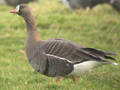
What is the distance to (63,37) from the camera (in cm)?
870

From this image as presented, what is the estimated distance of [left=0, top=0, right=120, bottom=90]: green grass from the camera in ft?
15.0

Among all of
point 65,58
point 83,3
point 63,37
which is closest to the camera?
point 65,58

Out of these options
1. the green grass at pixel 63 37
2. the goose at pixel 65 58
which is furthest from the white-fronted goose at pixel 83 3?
the goose at pixel 65 58

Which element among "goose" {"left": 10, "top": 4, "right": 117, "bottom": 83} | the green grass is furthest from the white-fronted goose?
"goose" {"left": 10, "top": 4, "right": 117, "bottom": 83}

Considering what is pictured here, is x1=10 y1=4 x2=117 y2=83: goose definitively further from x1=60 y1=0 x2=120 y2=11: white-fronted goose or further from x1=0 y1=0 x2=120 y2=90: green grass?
x1=60 y1=0 x2=120 y2=11: white-fronted goose

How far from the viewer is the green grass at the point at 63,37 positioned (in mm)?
4564

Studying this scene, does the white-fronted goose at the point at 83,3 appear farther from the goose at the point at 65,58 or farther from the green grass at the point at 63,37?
the goose at the point at 65,58

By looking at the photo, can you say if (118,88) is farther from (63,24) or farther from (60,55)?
(63,24)

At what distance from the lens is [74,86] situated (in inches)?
168

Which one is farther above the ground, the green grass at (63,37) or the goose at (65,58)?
the goose at (65,58)

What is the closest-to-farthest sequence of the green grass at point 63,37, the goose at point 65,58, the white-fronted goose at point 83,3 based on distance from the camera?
the goose at point 65,58 → the green grass at point 63,37 → the white-fronted goose at point 83,3

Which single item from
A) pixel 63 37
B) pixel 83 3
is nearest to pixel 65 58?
pixel 63 37

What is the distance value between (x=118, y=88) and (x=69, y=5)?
8221 millimetres

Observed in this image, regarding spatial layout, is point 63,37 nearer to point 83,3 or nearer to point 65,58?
point 83,3
